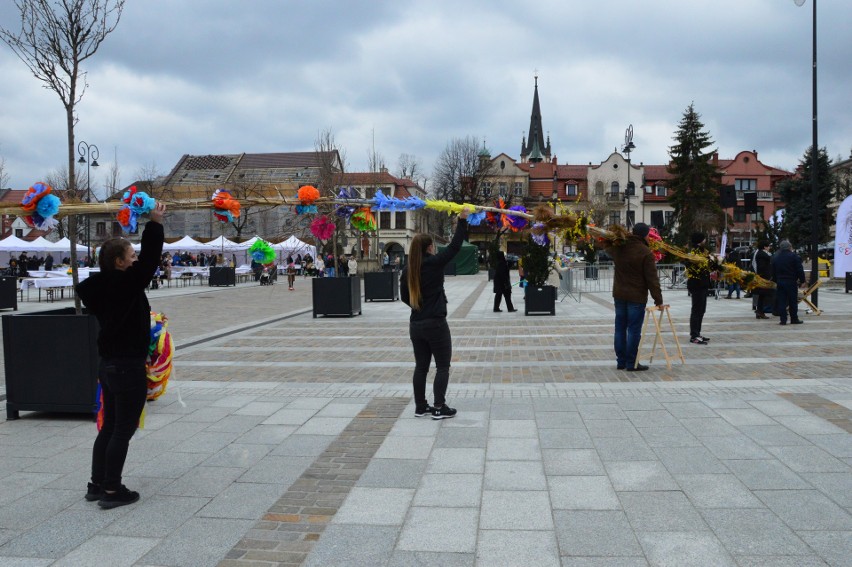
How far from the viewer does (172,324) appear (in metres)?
15.4

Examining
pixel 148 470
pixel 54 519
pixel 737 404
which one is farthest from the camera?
pixel 737 404

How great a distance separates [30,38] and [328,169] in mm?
20417

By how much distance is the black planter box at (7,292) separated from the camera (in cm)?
1877

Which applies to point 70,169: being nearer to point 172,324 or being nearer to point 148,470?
point 148,470

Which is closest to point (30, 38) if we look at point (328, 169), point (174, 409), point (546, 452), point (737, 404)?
point (174, 409)

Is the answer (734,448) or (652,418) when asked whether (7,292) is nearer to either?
(652,418)

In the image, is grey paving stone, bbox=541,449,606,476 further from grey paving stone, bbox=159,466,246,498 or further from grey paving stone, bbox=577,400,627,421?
grey paving stone, bbox=159,466,246,498

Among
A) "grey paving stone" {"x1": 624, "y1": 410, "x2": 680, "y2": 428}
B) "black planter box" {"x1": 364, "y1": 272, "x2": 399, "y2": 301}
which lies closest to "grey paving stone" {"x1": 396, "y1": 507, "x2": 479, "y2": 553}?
"grey paving stone" {"x1": 624, "y1": 410, "x2": 680, "y2": 428}

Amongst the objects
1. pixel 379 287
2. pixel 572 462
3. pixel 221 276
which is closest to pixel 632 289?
pixel 572 462

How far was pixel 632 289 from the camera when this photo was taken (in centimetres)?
865

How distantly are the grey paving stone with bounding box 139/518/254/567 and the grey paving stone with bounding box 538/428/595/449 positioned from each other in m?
2.54

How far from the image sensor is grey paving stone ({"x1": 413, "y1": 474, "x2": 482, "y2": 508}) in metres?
4.20

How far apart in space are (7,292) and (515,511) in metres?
19.4

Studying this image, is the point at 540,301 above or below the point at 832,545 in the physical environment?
above
